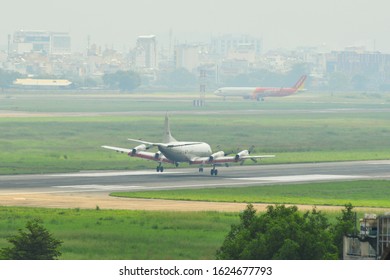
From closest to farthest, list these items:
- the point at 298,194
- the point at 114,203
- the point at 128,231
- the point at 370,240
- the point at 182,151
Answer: the point at 370,240
the point at 128,231
the point at 114,203
the point at 298,194
the point at 182,151

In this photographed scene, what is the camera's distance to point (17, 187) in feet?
398

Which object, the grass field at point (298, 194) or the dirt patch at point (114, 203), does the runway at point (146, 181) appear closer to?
the dirt patch at point (114, 203)

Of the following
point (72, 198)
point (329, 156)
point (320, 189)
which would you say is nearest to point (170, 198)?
point (72, 198)

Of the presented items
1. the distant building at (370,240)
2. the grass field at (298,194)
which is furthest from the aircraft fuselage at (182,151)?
the distant building at (370,240)

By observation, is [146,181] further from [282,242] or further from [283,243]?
[283,243]

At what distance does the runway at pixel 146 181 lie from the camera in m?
105

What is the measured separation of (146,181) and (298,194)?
22215mm

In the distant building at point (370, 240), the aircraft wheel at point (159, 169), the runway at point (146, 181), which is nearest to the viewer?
the distant building at point (370, 240)

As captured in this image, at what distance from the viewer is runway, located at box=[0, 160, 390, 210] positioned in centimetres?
10531

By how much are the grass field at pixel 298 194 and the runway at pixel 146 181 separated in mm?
4855

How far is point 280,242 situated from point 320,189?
70904 millimetres

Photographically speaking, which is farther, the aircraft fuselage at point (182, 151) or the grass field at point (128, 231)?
the aircraft fuselage at point (182, 151)

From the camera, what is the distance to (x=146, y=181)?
133 m

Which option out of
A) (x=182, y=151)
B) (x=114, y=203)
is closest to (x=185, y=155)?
(x=182, y=151)
